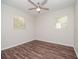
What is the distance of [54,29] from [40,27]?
1.40 m

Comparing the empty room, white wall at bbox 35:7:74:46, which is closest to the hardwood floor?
the empty room

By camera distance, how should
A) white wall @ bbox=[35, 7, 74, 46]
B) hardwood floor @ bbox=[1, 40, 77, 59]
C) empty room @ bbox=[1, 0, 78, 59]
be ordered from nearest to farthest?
1. hardwood floor @ bbox=[1, 40, 77, 59]
2. empty room @ bbox=[1, 0, 78, 59]
3. white wall @ bbox=[35, 7, 74, 46]

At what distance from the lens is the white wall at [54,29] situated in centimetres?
361

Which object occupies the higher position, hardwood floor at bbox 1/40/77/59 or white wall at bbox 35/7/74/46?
white wall at bbox 35/7/74/46

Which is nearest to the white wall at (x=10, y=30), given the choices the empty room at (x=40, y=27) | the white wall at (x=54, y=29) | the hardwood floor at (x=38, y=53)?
the empty room at (x=40, y=27)

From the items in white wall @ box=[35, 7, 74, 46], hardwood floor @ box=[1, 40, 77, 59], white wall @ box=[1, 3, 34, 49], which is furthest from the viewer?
white wall @ box=[35, 7, 74, 46]

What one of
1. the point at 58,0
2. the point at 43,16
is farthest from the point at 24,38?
the point at 58,0

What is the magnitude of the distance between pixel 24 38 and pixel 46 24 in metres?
2.09

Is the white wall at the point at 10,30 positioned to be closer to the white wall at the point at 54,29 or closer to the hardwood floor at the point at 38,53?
the hardwood floor at the point at 38,53

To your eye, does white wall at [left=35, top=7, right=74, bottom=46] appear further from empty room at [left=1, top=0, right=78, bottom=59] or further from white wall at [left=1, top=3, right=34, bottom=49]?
white wall at [left=1, top=3, right=34, bottom=49]

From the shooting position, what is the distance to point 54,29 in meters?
4.33

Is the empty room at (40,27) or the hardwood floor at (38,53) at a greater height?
the empty room at (40,27)

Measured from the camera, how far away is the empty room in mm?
2941

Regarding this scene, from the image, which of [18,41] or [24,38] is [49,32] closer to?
[24,38]
